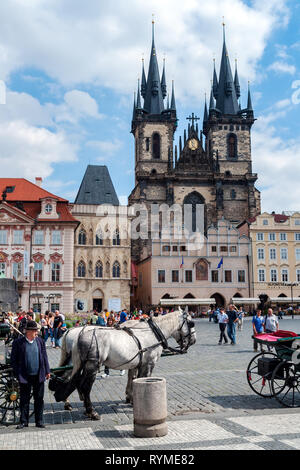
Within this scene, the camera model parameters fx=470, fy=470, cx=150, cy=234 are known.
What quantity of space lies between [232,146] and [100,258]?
3472 centimetres

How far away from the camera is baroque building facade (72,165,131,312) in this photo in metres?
47.4

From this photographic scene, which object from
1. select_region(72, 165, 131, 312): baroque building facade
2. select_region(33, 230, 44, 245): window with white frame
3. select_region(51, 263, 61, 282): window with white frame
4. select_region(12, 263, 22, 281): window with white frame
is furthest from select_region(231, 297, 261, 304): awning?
select_region(12, 263, 22, 281): window with white frame

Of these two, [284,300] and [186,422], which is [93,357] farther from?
[284,300]

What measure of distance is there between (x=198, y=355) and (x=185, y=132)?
201 feet

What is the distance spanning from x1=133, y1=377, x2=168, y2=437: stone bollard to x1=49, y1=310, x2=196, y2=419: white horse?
1081 mm

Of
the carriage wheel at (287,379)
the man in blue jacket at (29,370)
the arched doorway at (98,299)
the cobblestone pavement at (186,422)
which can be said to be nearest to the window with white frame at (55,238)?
the arched doorway at (98,299)

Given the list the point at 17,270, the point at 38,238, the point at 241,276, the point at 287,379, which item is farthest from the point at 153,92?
the point at 287,379

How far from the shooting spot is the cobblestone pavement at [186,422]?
581cm

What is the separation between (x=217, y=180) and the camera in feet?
221

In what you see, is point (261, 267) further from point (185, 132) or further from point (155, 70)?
point (155, 70)

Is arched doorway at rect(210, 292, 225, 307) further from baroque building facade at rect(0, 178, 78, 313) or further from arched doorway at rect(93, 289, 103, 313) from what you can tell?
baroque building facade at rect(0, 178, 78, 313)

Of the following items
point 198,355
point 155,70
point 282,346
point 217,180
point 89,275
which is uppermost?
point 155,70

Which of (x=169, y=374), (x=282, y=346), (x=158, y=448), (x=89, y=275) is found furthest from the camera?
(x=89, y=275)

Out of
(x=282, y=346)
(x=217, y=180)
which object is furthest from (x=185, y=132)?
(x=282, y=346)
